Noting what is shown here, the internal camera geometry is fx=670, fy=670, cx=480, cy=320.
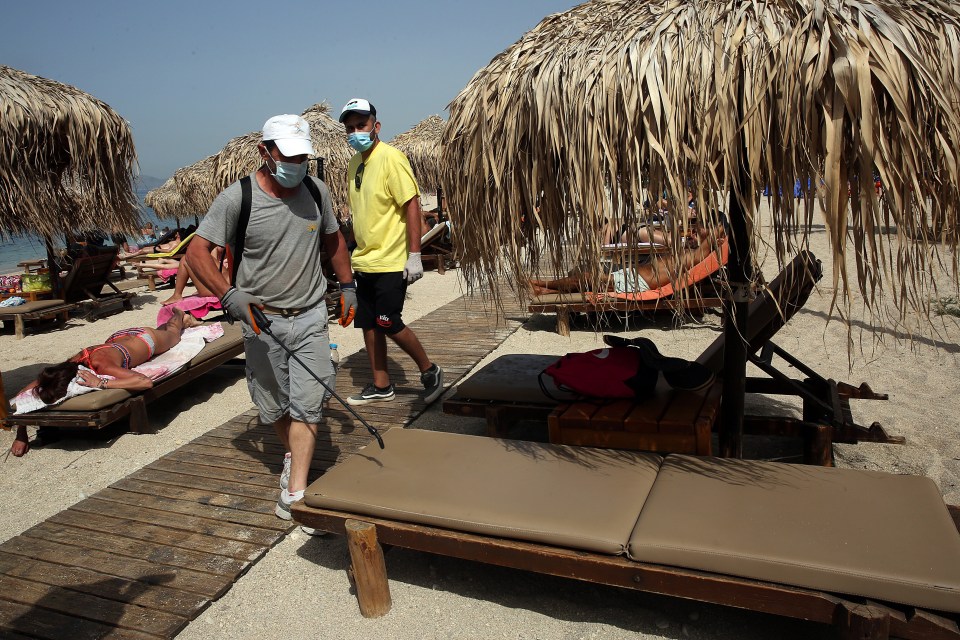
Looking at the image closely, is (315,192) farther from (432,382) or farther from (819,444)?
(819,444)

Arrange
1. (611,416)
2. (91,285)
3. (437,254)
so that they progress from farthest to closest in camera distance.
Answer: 1. (437,254)
2. (91,285)
3. (611,416)

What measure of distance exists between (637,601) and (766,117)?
184cm

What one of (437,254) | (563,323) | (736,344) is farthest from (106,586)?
(437,254)

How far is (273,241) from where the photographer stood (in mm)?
3168

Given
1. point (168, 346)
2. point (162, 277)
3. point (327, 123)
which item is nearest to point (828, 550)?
point (168, 346)

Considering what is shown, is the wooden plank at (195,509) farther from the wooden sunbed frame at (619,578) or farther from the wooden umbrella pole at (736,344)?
the wooden umbrella pole at (736,344)

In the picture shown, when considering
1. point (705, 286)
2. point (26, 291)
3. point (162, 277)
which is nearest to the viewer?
point (705, 286)

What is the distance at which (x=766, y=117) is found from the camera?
222cm

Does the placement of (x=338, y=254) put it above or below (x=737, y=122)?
below

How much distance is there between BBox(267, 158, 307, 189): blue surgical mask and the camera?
306 centimetres

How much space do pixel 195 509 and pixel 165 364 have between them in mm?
1886

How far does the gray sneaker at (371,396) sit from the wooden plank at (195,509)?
4.36 feet

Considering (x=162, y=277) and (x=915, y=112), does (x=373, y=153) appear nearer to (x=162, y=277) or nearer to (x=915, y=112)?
(x=915, y=112)

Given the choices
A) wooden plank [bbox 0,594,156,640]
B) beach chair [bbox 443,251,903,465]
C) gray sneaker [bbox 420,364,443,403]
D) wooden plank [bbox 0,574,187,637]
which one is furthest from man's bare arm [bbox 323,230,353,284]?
wooden plank [bbox 0,594,156,640]
